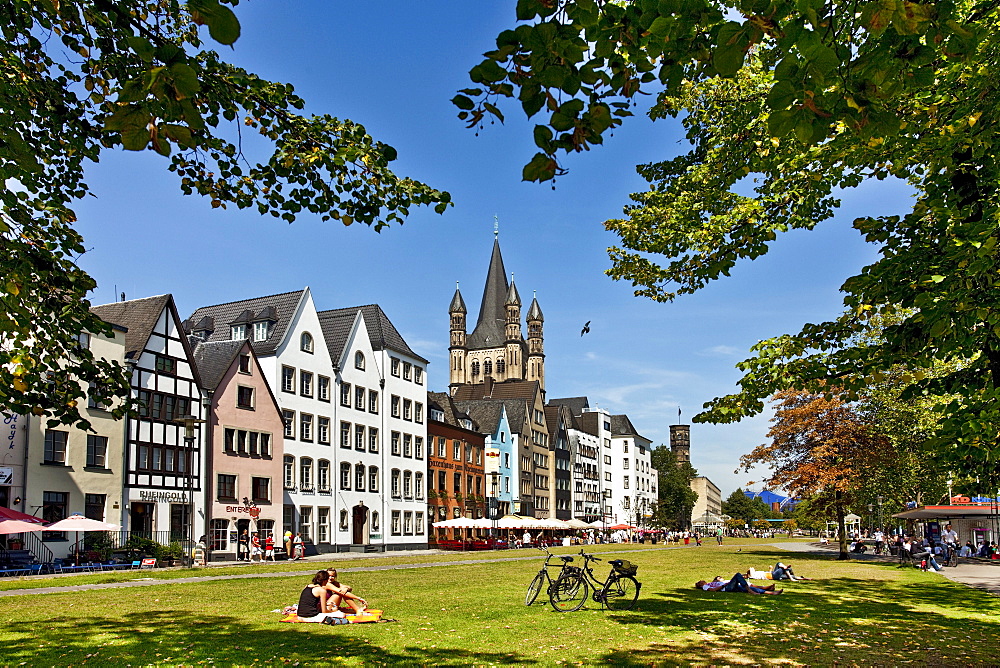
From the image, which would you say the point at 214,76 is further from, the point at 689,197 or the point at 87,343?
the point at 87,343

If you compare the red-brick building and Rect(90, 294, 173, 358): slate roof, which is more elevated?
Rect(90, 294, 173, 358): slate roof

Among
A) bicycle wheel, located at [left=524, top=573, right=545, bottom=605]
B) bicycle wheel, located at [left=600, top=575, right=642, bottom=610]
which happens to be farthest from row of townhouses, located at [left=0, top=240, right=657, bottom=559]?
bicycle wheel, located at [left=600, top=575, right=642, bottom=610]

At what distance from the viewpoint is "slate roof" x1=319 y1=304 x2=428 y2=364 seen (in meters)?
59.7

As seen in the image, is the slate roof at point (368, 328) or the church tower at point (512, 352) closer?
the slate roof at point (368, 328)

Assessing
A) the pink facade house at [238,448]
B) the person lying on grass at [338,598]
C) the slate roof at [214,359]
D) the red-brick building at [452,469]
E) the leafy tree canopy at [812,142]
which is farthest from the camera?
the red-brick building at [452,469]

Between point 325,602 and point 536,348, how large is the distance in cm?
14642

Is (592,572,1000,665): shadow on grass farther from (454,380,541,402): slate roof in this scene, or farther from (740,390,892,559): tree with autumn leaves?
(454,380,541,402): slate roof

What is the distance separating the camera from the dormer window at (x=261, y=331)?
53000mm

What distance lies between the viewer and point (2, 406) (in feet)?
33.5

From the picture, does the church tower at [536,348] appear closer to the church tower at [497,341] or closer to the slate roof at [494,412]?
the church tower at [497,341]

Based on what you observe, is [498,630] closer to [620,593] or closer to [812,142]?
[620,593]

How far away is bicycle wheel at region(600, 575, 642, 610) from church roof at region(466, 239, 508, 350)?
139m

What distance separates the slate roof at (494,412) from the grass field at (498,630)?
62527mm

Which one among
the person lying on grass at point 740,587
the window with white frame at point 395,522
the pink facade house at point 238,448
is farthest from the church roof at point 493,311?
the person lying on grass at point 740,587
